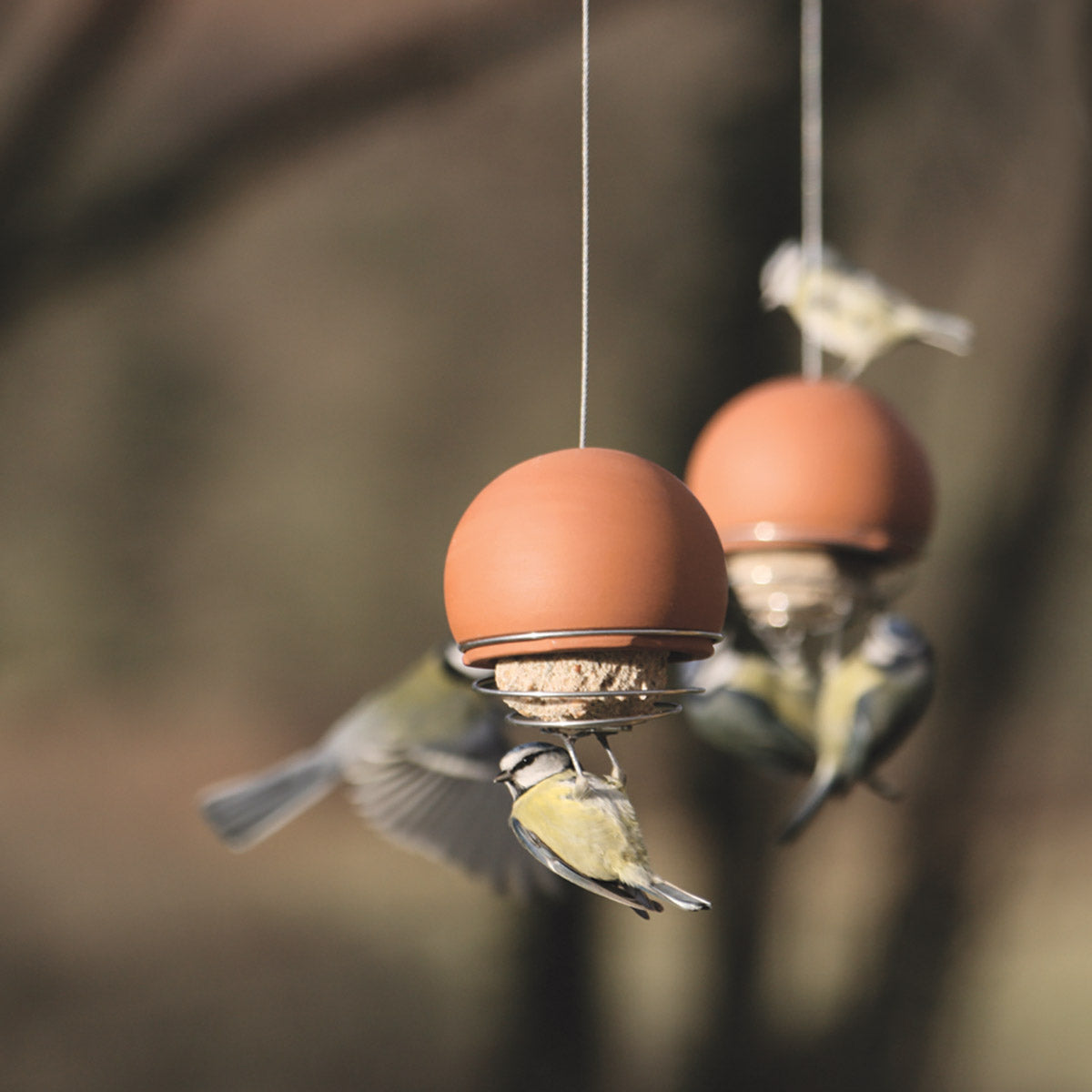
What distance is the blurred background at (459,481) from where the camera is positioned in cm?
250

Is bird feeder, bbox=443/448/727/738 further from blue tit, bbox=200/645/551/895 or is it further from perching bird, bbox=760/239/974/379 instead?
perching bird, bbox=760/239/974/379

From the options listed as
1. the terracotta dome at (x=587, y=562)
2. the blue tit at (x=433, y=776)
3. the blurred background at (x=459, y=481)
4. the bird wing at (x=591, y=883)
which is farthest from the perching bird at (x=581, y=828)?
the blurred background at (x=459, y=481)

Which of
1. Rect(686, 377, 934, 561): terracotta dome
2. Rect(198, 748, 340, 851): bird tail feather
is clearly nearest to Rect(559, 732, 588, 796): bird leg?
Rect(686, 377, 934, 561): terracotta dome

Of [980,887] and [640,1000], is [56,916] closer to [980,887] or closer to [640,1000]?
[640,1000]

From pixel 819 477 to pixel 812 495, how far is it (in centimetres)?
2

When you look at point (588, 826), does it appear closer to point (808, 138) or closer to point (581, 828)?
point (581, 828)

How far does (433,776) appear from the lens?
1796 mm

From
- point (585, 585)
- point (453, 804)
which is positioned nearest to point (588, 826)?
point (585, 585)

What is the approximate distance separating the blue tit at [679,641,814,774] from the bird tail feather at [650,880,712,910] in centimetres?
50

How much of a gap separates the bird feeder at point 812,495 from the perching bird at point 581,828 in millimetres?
437

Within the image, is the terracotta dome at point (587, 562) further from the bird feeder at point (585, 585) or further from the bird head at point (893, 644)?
the bird head at point (893, 644)

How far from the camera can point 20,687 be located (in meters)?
2.46

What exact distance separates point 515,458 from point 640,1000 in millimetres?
1332

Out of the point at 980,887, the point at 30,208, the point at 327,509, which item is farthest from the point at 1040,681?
the point at 30,208
